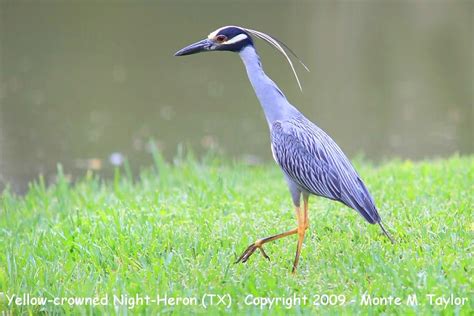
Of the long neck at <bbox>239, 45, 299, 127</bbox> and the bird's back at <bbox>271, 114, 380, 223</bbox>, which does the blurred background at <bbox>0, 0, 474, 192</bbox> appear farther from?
the bird's back at <bbox>271, 114, 380, 223</bbox>

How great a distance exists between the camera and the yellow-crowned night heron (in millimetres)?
4586

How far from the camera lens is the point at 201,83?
1330cm

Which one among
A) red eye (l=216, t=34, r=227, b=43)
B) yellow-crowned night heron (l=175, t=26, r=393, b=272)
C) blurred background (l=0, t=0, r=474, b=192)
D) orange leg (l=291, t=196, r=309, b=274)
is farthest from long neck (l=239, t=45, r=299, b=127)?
blurred background (l=0, t=0, r=474, b=192)

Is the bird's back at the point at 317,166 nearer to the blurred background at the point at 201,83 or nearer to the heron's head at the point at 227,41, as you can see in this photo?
the heron's head at the point at 227,41

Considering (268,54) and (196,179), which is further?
(268,54)

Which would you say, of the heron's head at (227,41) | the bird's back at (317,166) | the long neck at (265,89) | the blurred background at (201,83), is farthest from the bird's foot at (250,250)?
the blurred background at (201,83)

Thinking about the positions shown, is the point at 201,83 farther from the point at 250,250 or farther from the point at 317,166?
the point at 250,250

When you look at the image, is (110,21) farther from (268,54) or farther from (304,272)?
(304,272)

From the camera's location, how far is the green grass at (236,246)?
164 inches

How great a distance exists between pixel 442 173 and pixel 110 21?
12.1m

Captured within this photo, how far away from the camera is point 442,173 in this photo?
665cm

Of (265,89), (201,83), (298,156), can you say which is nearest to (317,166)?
(298,156)

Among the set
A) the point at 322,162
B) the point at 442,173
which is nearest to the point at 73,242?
the point at 322,162

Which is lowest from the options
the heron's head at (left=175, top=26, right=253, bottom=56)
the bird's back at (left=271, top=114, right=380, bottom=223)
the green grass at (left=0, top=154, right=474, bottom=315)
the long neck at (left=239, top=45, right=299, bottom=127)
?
the green grass at (left=0, top=154, right=474, bottom=315)
